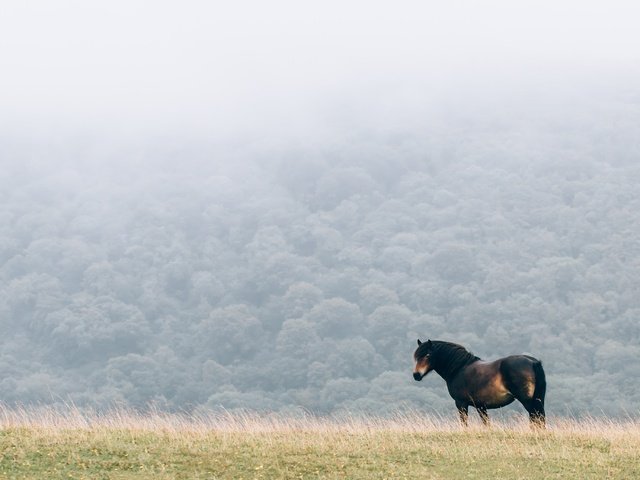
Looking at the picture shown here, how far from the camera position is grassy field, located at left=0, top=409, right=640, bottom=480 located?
43.1 ft

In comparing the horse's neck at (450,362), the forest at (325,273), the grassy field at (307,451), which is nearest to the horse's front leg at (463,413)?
the grassy field at (307,451)

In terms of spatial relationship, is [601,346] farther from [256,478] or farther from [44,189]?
[44,189]

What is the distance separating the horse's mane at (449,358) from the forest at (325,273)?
130 feet

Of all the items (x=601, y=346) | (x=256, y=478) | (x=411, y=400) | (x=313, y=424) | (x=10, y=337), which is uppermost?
(x=256, y=478)

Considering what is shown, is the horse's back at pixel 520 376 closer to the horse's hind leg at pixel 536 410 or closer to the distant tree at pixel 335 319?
the horse's hind leg at pixel 536 410

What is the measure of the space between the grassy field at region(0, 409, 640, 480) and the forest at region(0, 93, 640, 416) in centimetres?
4190

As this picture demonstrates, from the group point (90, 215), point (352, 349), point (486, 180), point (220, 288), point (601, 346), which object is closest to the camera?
point (601, 346)

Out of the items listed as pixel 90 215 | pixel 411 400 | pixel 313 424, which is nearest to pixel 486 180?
pixel 90 215

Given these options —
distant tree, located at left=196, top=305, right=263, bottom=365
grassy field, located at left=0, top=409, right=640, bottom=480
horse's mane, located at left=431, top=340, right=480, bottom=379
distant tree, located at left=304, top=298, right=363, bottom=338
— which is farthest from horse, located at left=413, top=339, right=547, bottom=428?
distant tree, located at left=304, top=298, right=363, bottom=338

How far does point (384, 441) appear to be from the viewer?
626 inches

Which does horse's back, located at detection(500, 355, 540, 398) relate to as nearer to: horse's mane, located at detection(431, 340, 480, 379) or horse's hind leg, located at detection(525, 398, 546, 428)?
horse's hind leg, located at detection(525, 398, 546, 428)

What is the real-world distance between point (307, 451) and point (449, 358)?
5476mm

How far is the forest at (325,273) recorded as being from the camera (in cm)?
8931

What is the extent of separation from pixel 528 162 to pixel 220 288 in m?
75.4
